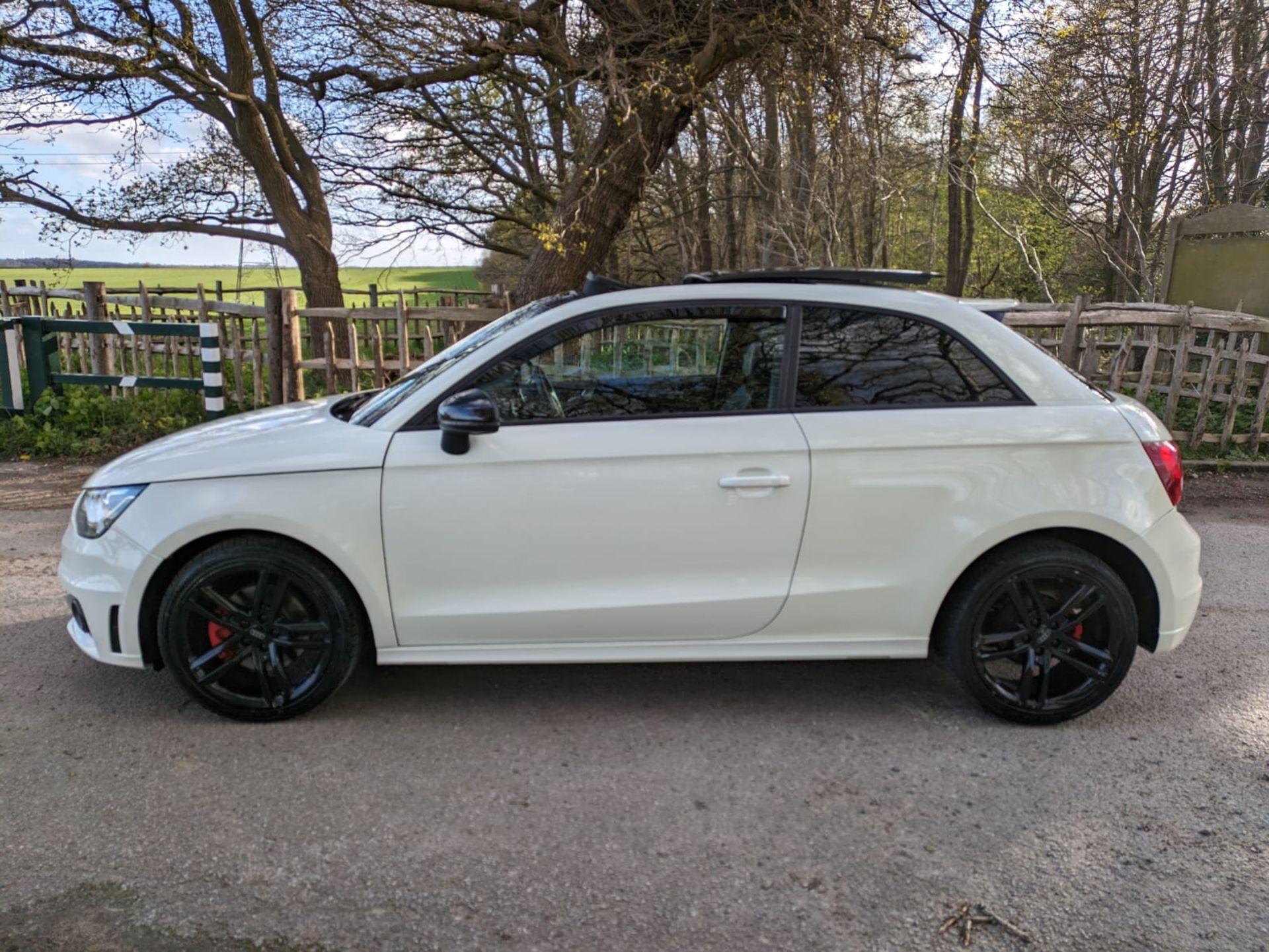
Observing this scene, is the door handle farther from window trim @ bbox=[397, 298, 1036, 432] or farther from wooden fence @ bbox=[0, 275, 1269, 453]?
wooden fence @ bbox=[0, 275, 1269, 453]

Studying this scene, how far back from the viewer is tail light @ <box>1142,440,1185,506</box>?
10.9 ft

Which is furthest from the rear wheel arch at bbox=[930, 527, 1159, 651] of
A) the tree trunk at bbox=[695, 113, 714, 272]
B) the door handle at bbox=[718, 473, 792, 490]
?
the tree trunk at bbox=[695, 113, 714, 272]

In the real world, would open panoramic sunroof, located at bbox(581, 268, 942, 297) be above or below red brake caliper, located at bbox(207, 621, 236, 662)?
above

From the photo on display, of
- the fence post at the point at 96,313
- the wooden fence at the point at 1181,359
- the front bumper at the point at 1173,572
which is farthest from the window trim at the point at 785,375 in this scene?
the fence post at the point at 96,313

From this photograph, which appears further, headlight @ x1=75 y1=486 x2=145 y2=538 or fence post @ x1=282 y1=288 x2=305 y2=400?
fence post @ x1=282 y1=288 x2=305 y2=400

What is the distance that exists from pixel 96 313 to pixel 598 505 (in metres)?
10.3

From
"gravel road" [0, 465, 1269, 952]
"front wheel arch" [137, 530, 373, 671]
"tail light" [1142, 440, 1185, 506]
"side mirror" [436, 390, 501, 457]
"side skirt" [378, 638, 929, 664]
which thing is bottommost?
"gravel road" [0, 465, 1269, 952]

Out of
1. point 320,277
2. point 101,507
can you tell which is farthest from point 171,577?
point 320,277

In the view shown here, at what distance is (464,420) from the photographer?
10.2ft

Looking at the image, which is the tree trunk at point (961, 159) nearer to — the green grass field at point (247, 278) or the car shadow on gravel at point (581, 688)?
the car shadow on gravel at point (581, 688)

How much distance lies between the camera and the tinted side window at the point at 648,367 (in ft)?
11.0

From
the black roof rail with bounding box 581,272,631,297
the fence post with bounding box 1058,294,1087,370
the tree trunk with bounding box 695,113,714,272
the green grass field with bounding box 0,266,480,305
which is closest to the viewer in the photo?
the black roof rail with bounding box 581,272,631,297

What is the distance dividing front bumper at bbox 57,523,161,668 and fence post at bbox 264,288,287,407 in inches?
245

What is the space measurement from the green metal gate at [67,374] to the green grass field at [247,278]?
6871 millimetres
